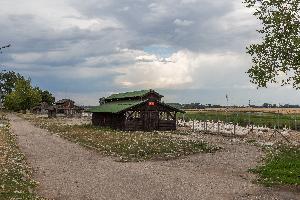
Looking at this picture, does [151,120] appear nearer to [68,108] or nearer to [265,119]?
[265,119]

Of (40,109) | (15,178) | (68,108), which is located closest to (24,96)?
(40,109)

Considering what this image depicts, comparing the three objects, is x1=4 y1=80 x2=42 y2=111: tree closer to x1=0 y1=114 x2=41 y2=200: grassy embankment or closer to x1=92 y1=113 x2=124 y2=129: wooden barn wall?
x1=92 y1=113 x2=124 y2=129: wooden barn wall

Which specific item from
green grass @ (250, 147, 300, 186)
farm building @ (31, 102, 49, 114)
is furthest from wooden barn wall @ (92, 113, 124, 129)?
farm building @ (31, 102, 49, 114)

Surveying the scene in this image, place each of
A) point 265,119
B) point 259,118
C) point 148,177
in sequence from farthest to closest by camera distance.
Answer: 1. point 259,118
2. point 265,119
3. point 148,177

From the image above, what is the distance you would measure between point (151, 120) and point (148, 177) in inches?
1540

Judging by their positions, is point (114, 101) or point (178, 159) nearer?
point (178, 159)

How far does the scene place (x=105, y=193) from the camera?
20.4m

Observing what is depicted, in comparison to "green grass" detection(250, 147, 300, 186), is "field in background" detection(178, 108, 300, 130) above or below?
above

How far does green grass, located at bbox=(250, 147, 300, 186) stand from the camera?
22969 millimetres

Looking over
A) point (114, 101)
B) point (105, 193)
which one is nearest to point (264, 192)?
point (105, 193)

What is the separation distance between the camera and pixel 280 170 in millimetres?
25672

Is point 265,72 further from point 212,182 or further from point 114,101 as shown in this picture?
point 114,101

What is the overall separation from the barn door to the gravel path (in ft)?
89.5

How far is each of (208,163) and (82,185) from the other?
11.0m
